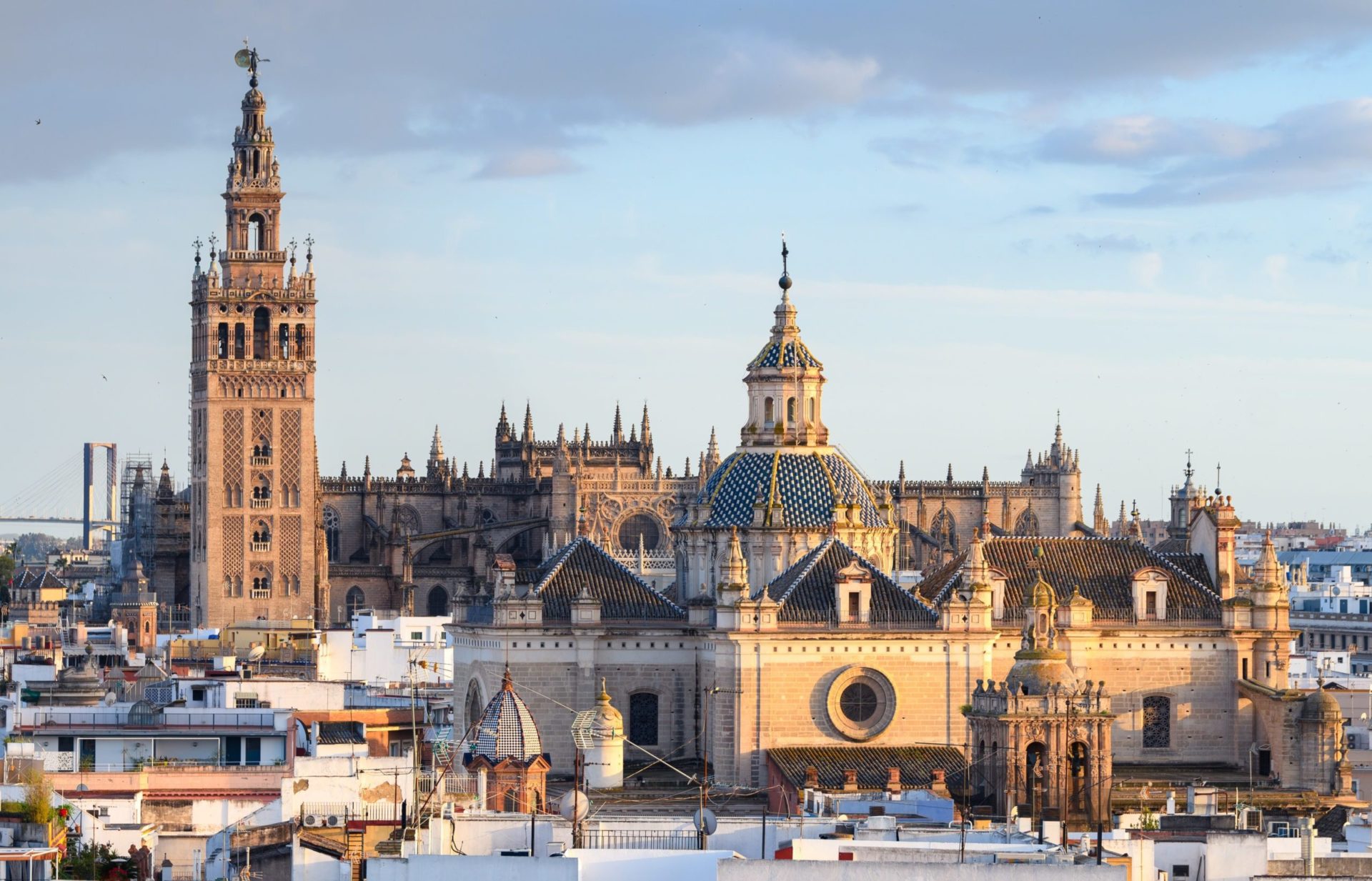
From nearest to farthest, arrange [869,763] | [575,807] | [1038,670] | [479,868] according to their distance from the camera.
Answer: [479,868]
[575,807]
[1038,670]
[869,763]

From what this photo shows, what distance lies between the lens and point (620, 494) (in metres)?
154

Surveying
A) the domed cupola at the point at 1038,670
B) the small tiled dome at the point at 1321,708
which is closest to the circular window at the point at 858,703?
the domed cupola at the point at 1038,670

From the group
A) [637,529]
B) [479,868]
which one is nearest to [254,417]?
[637,529]

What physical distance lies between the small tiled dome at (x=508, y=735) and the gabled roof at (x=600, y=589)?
986 centimetres

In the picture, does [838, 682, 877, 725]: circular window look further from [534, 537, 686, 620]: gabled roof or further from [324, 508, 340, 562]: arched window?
[324, 508, 340, 562]: arched window

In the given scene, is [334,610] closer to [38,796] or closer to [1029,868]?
[38,796]

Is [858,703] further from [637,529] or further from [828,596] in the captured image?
[637,529]

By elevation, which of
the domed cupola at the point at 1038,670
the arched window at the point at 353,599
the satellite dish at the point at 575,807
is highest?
the arched window at the point at 353,599

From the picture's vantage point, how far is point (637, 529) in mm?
154000

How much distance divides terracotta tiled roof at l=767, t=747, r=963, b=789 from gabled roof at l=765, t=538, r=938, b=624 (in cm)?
290

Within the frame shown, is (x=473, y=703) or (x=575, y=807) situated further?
(x=473, y=703)

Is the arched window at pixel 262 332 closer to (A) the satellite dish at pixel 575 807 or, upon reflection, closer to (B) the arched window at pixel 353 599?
(B) the arched window at pixel 353 599

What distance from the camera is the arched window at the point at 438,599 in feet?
511

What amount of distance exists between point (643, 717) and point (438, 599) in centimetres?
7652
